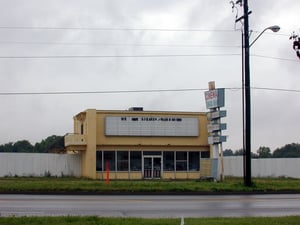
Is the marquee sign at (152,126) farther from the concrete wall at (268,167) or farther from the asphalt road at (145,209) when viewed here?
the asphalt road at (145,209)

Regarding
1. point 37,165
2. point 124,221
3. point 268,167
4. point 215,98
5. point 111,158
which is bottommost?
point 124,221

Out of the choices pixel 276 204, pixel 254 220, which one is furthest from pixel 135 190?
pixel 254 220

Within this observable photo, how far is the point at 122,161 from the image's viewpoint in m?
48.6

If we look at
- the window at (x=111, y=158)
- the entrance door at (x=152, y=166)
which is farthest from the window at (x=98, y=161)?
the entrance door at (x=152, y=166)

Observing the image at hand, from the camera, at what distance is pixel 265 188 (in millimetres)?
29344

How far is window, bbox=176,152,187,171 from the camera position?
4944 cm

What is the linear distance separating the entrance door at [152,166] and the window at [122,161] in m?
1.72

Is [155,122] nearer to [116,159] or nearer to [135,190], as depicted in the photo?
[116,159]

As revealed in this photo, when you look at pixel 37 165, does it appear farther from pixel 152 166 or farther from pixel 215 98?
pixel 215 98

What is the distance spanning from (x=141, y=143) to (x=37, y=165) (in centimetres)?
930

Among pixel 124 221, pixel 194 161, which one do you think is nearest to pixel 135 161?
pixel 194 161

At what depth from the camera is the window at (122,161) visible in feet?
159

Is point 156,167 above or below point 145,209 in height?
above

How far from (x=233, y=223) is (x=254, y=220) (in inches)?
37.1
